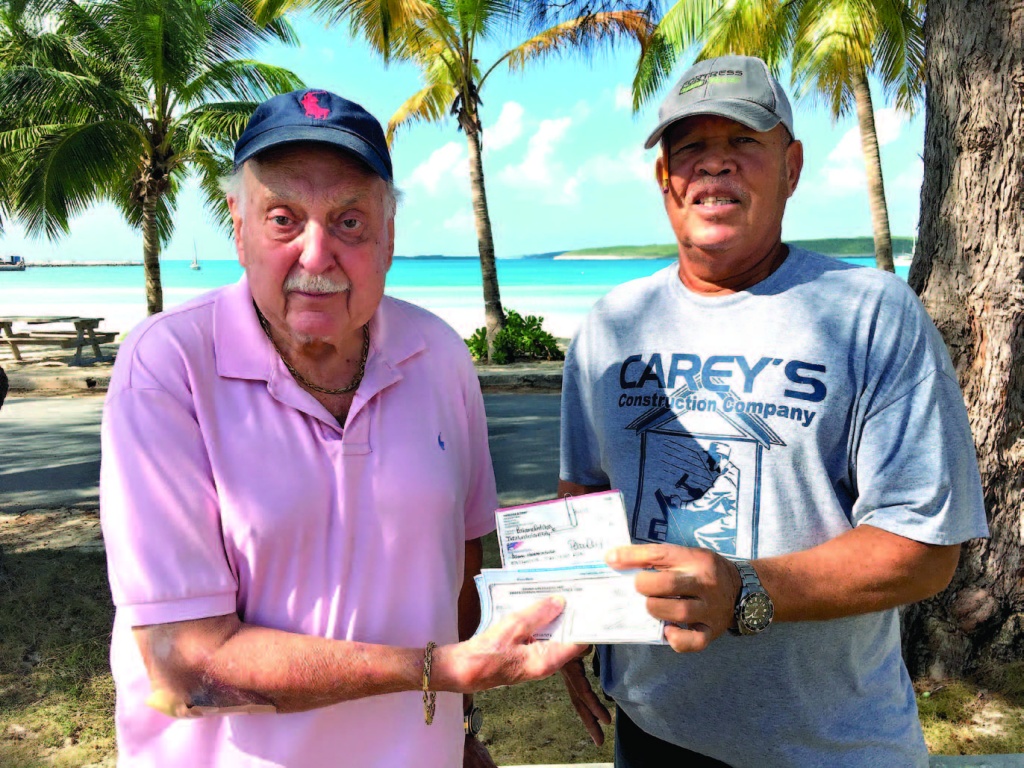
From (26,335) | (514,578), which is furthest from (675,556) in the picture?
(26,335)

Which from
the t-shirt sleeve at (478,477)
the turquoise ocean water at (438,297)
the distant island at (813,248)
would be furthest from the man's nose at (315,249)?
the distant island at (813,248)

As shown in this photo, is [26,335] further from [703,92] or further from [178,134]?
[703,92]

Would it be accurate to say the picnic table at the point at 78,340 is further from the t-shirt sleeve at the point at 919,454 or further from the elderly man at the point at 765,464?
the t-shirt sleeve at the point at 919,454

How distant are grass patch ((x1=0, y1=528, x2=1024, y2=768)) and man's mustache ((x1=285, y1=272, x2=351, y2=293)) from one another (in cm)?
278

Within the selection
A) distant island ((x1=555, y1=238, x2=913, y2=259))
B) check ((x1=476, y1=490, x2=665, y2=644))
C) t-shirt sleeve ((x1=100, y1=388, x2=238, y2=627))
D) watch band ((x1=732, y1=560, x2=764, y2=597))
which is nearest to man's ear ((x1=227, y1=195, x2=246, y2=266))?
t-shirt sleeve ((x1=100, y1=388, x2=238, y2=627))

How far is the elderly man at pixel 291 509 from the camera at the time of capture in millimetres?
1539

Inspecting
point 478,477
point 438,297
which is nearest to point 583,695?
point 478,477

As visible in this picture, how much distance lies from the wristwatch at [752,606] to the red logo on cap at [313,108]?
124cm

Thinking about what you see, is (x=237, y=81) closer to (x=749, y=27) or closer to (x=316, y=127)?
(x=749, y=27)

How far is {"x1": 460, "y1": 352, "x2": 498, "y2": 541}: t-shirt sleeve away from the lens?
2043mm

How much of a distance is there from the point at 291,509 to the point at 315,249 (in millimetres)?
532

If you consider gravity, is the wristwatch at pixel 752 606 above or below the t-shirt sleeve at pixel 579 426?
below

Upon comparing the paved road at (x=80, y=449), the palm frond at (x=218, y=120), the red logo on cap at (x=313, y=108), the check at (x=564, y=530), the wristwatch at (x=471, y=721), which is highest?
the palm frond at (x=218, y=120)

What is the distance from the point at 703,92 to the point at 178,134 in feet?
58.6
